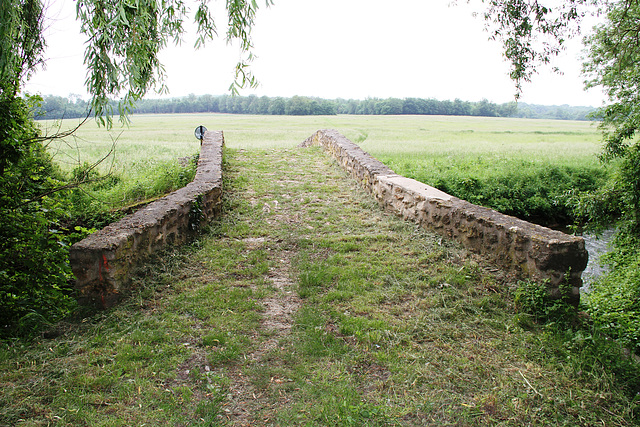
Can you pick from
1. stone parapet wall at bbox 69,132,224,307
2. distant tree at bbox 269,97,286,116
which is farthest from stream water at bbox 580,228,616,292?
distant tree at bbox 269,97,286,116

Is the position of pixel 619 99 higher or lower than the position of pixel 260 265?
higher

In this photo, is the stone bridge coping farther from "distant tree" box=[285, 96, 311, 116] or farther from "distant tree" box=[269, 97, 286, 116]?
"distant tree" box=[269, 97, 286, 116]

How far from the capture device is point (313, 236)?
5.57 m

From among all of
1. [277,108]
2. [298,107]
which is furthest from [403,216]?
[277,108]

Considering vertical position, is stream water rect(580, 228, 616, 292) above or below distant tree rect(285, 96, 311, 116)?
below

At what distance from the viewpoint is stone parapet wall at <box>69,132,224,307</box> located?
3492 millimetres

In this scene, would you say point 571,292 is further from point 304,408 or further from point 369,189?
point 369,189

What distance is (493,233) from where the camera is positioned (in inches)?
171

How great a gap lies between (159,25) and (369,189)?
456 cm

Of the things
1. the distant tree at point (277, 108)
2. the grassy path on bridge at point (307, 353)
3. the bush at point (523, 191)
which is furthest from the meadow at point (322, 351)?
Result: the distant tree at point (277, 108)

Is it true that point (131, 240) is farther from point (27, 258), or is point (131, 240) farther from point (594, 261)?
point (594, 261)

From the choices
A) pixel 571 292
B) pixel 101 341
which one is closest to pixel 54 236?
pixel 101 341

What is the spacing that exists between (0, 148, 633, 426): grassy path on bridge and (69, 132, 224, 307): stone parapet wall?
0.20 m

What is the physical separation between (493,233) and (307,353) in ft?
8.59
